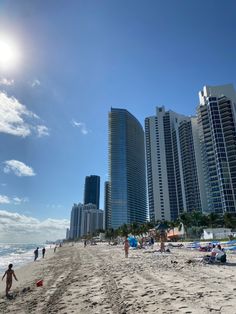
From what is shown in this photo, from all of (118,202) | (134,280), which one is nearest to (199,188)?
(118,202)

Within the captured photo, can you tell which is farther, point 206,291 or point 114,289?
point 114,289

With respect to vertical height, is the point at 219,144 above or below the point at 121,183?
above

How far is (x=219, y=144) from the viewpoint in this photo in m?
118

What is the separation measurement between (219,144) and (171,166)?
173ft

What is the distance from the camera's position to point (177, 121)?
17625cm

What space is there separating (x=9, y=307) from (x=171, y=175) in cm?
16180

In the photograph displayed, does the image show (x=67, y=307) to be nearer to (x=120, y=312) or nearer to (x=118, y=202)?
(x=120, y=312)

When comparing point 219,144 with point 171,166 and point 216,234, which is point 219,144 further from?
point 216,234

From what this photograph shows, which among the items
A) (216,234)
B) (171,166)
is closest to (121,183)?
(171,166)

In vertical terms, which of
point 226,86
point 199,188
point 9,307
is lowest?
point 9,307

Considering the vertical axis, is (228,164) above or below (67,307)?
above

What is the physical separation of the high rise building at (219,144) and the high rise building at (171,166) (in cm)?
1602

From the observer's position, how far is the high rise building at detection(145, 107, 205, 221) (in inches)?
5635

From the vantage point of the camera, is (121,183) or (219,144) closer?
(219,144)
